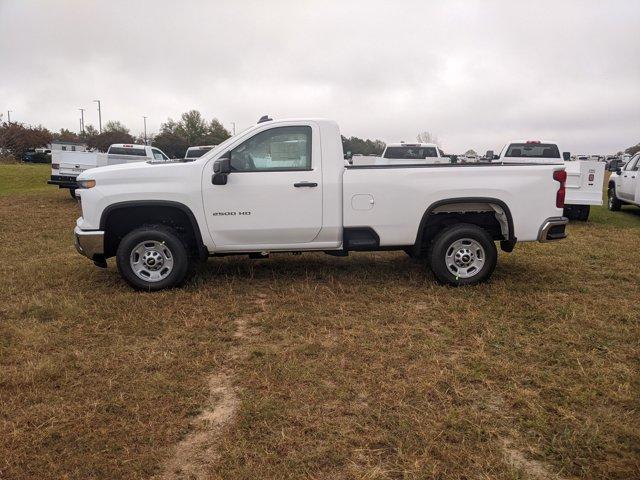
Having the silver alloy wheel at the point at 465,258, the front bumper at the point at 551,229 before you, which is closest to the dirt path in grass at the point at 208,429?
the silver alloy wheel at the point at 465,258

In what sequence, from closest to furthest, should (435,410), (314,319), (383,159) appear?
(435,410)
(314,319)
(383,159)

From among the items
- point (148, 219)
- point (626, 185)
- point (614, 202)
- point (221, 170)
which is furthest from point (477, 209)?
point (614, 202)

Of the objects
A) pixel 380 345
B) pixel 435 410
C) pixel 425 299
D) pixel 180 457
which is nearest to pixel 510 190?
pixel 425 299

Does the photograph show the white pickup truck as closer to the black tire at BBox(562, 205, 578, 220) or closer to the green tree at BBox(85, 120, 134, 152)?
the black tire at BBox(562, 205, 578, 220)

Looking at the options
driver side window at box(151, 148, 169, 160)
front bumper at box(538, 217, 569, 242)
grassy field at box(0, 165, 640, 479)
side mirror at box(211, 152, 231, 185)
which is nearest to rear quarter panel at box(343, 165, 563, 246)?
front bumper at box(538, 217, 569, 242)

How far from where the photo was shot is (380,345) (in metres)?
4.38

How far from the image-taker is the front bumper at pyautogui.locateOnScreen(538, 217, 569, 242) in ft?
19.4

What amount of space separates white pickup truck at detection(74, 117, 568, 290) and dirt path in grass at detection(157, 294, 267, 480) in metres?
1.89

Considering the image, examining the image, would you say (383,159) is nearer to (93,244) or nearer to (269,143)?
(269,143)

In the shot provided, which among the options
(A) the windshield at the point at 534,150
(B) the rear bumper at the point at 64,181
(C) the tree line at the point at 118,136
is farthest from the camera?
(C) the tree line at the point at 118,136

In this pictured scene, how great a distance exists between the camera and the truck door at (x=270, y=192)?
18.9 ft

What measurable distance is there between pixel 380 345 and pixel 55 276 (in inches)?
183

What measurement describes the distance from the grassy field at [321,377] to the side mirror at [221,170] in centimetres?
128

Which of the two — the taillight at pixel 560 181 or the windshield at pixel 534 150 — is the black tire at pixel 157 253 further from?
the windshield at pixel 534 150
